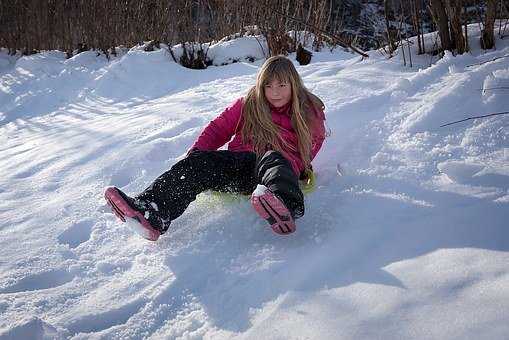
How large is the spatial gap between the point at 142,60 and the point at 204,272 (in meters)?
4.57

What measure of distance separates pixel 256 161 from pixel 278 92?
17.1 inches

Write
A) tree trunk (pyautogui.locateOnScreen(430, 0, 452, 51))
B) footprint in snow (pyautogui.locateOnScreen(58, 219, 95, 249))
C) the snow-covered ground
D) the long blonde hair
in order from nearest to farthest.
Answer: the snow-covered ground
footprint in snow (pyautogui.locateOnScreen(58, 219, 95, 249))
the long blonde hair
tree trunk (pyautogui.locateOnScreen(430, 0, 452, 51))

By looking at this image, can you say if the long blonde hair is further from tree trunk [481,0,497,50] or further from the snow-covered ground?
tree trunk [481,0,497,50]

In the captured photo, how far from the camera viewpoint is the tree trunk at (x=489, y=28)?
2768 millimetres

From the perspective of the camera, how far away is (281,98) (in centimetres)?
204

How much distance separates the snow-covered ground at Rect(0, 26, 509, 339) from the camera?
105 centimetres

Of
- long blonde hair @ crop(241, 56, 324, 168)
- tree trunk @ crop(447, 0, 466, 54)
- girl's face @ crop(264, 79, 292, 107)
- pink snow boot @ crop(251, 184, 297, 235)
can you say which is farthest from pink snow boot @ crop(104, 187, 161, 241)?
tree trunk @ crop(447, 0, 466, 54)

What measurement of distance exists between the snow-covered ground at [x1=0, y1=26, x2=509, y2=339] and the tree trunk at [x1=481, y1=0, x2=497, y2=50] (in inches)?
3.0

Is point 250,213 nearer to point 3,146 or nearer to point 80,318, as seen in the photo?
point 80,318

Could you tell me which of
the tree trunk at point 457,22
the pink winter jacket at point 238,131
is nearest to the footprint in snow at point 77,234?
the pink winter jacket at point 238,131

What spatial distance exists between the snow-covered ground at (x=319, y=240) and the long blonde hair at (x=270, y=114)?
0.19 metres

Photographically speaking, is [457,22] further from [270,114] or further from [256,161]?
[256,161]

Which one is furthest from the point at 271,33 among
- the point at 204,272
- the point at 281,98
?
the point at 204,272

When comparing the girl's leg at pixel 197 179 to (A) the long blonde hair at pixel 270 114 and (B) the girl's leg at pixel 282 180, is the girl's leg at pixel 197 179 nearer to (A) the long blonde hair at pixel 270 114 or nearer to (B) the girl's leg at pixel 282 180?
(B) the girl's leg at pixel 282 180
